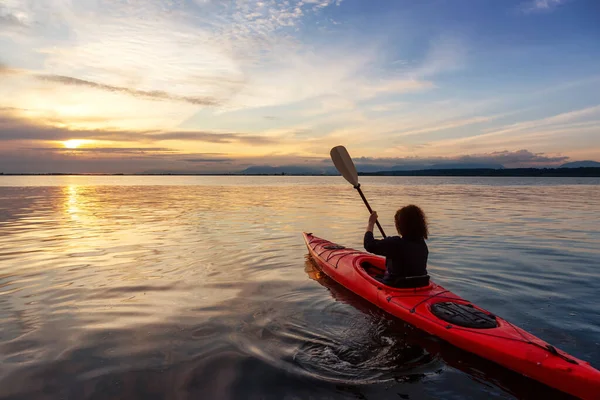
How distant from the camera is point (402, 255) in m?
5.82

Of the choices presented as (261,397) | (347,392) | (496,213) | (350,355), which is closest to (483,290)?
(350,355)

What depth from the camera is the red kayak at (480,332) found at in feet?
12.5

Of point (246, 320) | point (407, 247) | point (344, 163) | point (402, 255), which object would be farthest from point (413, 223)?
point (344, 163)

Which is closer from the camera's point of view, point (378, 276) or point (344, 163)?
point (378, 276)

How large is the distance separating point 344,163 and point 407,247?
3.99 meters

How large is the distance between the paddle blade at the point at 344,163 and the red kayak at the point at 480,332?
246 centimetres

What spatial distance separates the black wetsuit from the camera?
5.69 meters

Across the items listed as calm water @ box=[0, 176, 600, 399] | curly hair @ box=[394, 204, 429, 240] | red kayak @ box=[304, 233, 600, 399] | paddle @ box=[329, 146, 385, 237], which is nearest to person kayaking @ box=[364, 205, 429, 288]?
curly hair @ box=[394, 204, 429, 240]

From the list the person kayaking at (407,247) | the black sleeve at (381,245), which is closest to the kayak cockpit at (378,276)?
the person kayaking at (407,247)

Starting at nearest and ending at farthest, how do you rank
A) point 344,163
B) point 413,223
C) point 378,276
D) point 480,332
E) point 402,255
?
point 480,332, point 413,223, point 402,255, point 378,276, point 344,163

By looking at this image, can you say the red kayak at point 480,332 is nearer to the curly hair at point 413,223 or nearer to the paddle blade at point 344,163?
the curly hair at point 413,223

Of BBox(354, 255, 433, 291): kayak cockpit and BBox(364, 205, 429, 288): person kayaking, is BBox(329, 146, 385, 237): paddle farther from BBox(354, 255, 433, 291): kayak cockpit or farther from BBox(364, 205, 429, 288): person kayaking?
BBox(364, 205, 429, 288): person kayaking

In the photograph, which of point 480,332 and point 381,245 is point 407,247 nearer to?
point 381,245

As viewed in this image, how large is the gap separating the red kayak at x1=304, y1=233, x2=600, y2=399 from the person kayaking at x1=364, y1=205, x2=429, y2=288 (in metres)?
0.19
